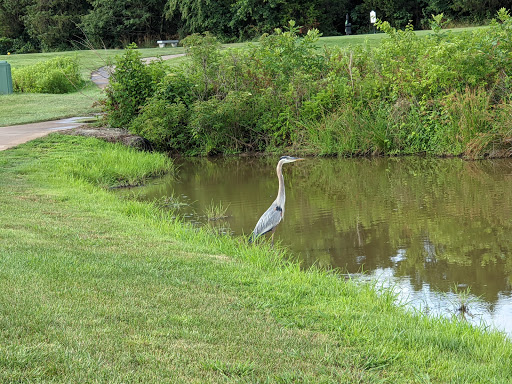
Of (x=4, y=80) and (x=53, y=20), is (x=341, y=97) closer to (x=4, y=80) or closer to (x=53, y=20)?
(x=4, y=80)

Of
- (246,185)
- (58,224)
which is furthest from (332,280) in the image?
(246,185)

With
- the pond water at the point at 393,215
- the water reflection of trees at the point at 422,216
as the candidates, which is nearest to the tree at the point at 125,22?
the pond water at the point at 393,215

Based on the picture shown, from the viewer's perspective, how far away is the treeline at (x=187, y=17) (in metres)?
49.6

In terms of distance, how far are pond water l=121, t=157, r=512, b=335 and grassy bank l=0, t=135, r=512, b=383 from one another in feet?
4.00

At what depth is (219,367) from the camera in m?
4.28

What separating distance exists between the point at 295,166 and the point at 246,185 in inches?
119

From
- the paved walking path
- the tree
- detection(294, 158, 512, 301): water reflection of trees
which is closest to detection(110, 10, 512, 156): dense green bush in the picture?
detection(294, 158, 512, 301): water reflection of trees

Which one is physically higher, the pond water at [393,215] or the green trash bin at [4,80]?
the green trash bin at [4,80]

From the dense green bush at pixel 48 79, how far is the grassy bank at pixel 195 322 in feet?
81.1

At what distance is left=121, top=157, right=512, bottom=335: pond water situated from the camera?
25.6 ft

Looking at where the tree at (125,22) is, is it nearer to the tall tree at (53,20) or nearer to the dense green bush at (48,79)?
the tall tree at (53,20)

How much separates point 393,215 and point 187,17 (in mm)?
44235

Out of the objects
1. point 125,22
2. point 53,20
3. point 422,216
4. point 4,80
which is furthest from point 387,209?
point 53,20

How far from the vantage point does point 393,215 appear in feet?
37.2
